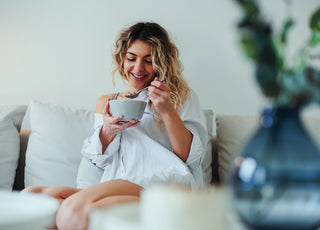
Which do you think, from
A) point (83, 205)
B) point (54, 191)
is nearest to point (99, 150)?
point (54, 191)

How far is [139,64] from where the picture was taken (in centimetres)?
→ 170

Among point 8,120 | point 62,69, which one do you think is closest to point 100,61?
point 62,69

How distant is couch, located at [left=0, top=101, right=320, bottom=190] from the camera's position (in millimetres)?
1826

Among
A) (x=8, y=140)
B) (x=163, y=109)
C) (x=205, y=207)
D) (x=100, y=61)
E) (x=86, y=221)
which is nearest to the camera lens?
(x=205, y=207)

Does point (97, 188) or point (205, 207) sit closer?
point (205, 207)

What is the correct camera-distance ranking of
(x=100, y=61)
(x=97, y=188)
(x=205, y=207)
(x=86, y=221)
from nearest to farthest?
1. (x=205, y=207)
2. (x=86, y=221)
3. (x=97, y=188)
4. (x=100, y=61)

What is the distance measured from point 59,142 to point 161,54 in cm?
72

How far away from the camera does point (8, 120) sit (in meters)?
1.93

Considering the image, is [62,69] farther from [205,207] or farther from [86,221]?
[205,207]

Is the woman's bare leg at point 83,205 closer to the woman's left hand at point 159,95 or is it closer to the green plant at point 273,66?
the woman's left hand at point 159,95

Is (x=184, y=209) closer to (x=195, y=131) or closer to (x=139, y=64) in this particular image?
(x=195, y=131)

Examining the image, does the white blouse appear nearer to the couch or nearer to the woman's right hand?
the woman's right hand

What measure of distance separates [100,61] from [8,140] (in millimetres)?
761

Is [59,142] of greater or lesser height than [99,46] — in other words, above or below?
below
